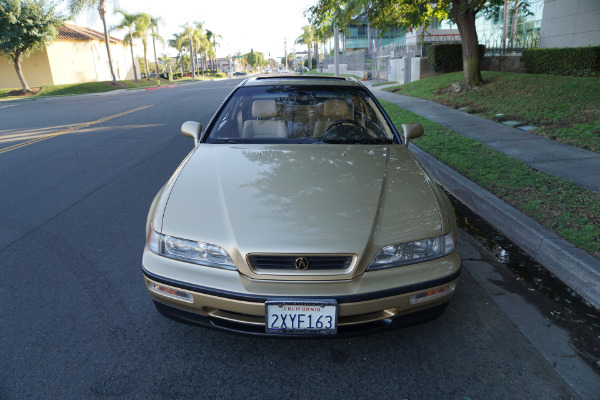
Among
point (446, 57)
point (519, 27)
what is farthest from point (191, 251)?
point (519, 27)

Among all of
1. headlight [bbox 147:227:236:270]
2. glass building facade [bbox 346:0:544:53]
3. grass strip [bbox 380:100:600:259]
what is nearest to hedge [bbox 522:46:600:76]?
glass building facade [bbox 346:0:544:53]

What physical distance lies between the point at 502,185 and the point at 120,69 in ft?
166

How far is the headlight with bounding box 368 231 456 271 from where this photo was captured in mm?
2227

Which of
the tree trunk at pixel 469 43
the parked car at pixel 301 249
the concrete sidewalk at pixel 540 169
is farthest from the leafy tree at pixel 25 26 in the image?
the parked car at pixel 301 249

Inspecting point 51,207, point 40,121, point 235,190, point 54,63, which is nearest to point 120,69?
point 54,63

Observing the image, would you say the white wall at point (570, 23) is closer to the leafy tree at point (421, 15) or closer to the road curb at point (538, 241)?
the leafy tree at point (421, 15)

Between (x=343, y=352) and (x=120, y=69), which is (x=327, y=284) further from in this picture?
(x=120, y=69)

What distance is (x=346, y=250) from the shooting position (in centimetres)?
215

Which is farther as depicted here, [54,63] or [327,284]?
[54,63]

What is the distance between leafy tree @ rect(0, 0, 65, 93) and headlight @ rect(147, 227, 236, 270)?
34.1m

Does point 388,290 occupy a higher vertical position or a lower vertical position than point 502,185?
higher

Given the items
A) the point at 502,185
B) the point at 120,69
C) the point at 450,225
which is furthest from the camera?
the point at 120,69

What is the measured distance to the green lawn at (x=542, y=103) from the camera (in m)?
7.40

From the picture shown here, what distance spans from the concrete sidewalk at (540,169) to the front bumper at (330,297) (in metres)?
1.47
